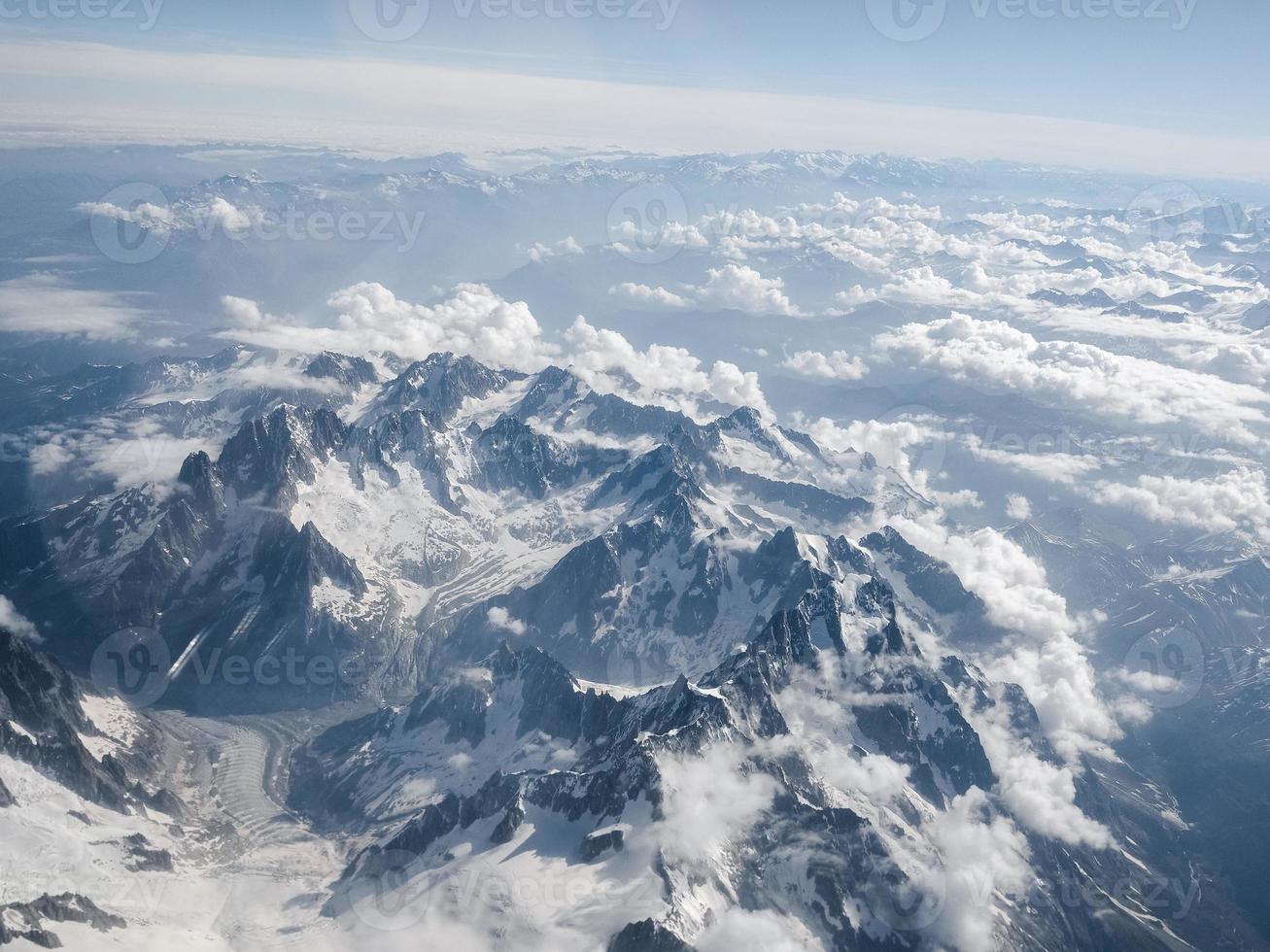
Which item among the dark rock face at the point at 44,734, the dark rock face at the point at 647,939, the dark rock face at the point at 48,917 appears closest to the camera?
the dark rock face at the point at 48,917

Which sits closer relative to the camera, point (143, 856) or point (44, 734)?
point (143, 856)

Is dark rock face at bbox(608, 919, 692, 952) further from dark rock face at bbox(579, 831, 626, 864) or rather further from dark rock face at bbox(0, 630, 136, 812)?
dark rock face at bbox(0, 630, 136, 812)

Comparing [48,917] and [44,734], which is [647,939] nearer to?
[48,917]

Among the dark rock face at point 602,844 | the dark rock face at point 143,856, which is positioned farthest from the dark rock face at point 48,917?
the dark rock face at point 602,844

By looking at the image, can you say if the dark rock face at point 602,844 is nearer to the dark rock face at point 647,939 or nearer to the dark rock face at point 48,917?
the dark rock face at point 647,939

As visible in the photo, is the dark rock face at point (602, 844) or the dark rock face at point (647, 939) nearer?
the dark rock face at point (647, 939)

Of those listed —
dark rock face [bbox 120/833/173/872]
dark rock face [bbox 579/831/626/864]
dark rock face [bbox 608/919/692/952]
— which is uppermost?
dark rock face [bbox 608/919/692/952]

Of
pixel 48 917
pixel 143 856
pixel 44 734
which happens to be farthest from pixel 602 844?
pixel 44 734

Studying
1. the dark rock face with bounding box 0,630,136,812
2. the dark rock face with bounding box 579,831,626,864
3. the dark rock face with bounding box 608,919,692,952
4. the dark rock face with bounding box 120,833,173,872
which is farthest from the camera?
the dark rock face with bounding box 0,630,136,812

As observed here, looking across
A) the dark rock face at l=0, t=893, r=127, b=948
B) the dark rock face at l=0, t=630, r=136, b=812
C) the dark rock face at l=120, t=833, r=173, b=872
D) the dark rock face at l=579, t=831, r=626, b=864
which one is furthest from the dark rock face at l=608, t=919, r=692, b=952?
the dark rock face at l=0, t=630, r=136, b=812
